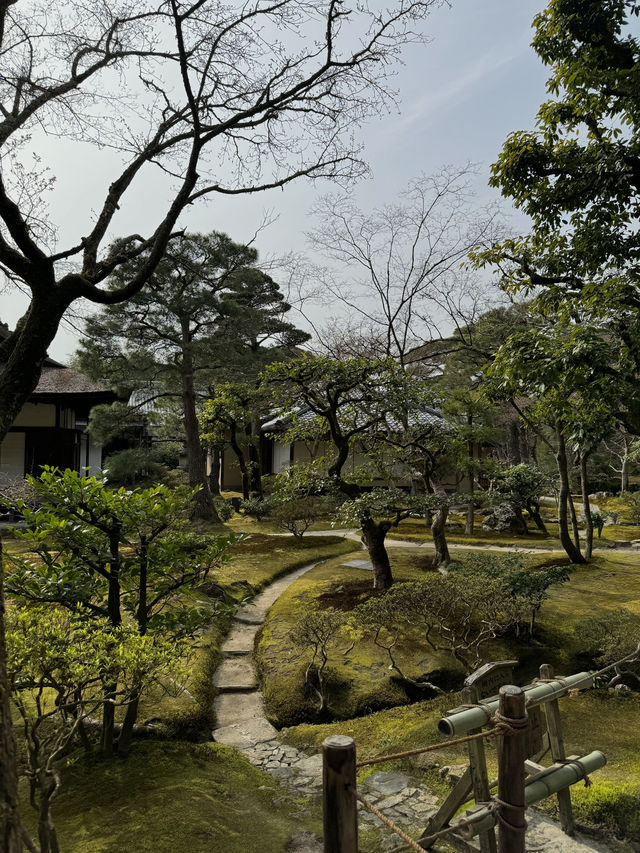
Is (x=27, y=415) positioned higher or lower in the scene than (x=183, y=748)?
higher

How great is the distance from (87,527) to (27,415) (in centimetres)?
1967

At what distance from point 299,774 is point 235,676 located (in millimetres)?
2394

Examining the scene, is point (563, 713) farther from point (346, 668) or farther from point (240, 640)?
point (240, 640)

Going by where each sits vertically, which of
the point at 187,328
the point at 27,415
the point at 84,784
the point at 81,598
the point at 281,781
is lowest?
the point at 281,781

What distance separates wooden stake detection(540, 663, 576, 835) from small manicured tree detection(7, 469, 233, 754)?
2906 millimetres

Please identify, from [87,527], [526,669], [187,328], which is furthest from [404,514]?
[187,328]

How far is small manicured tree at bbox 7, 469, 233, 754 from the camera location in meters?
4.19

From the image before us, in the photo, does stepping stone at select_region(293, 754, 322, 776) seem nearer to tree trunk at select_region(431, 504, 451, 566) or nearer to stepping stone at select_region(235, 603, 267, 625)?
stepping stone at select_region(235, 603, 267, 625)

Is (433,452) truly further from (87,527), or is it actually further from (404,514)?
(87,527)

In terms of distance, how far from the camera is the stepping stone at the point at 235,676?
677 centimetres

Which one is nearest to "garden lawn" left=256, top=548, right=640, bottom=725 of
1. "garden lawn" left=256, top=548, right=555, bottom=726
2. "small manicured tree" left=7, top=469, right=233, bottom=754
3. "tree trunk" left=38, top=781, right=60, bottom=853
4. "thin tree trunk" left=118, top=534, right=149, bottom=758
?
"garden lawn" left=256, top=548, right=555, bottom=726

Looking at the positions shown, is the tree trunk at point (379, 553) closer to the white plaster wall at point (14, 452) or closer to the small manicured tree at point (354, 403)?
the small manicured tree at point (354, 403)

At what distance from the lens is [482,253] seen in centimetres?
749

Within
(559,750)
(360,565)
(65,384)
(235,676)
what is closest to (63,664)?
A: (559,750)
